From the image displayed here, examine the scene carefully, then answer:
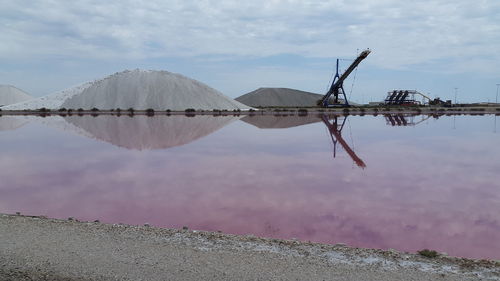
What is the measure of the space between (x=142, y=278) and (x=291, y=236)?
3.18 m

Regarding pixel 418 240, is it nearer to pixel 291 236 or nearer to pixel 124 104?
pixel 291 236

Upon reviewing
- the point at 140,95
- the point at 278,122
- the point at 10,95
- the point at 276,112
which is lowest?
the point at 278,122

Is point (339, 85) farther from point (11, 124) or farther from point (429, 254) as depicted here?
point (429, 254)

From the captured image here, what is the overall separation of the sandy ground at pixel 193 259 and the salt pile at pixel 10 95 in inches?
5984

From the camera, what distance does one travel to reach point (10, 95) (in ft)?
481

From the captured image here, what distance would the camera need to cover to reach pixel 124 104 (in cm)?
6544

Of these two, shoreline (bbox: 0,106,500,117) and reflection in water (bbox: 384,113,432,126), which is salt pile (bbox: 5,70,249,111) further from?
reflection in water (bbox: 384,113,432,126)

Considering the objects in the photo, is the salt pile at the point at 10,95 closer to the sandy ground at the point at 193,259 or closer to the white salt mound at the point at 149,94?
the white salt mound at the point at 149,94

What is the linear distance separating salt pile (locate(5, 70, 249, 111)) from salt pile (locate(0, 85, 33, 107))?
81.5m

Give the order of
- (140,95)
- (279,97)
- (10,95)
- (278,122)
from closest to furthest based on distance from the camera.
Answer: (278,122), (140,95), (279,97), (10,95)

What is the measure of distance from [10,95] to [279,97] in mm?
85430

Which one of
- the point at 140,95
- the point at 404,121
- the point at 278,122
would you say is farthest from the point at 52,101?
the point at 404,121

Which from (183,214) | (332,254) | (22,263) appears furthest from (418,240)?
(22,263)

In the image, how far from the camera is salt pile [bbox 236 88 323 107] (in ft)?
440
